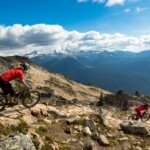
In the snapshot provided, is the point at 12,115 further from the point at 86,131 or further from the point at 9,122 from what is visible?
the point at 86,131

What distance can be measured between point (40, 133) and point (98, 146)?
3.62 m

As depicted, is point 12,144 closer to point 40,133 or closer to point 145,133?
point 40,133

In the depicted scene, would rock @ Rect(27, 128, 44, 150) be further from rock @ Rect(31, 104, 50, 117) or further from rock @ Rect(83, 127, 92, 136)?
rock @ Rect(31, 104, 50, 117)

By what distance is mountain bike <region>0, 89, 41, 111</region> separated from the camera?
21.0m

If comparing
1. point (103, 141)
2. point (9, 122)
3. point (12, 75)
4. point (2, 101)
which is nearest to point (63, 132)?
point (103, 141)

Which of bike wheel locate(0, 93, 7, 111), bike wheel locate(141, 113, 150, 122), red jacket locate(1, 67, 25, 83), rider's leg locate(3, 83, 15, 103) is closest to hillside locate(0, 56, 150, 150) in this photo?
bike wheel locate(0, 93, 7, 111)

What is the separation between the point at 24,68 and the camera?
68.0ft

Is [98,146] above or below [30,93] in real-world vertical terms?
below

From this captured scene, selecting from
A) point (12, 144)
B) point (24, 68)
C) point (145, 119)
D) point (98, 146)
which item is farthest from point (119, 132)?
point (145, 119)

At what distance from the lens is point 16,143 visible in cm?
1406

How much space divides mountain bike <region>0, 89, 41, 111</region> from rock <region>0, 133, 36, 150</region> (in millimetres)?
6800

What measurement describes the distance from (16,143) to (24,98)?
8779 millimetres

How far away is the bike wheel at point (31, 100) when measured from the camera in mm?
22908

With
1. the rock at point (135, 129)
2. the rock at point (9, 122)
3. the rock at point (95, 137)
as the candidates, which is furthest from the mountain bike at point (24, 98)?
the rock at point (135, 129)
